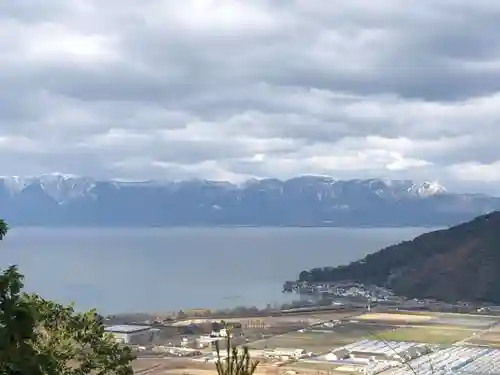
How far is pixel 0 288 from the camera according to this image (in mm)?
7211

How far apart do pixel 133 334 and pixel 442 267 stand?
4611 centimetres

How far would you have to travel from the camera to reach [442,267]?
88.4 meters

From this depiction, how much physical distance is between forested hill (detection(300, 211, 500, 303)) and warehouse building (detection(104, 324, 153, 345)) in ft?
124

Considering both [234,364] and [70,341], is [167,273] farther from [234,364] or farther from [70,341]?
[234,364]

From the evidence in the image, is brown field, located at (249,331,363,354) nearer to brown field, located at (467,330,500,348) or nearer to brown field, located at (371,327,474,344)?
brown field, located at (371,327,474,344)

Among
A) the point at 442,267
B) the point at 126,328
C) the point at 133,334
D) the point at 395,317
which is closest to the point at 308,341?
the point at 133,334

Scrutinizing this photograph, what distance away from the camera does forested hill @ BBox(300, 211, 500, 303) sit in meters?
82.4

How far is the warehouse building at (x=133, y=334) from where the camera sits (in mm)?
51247

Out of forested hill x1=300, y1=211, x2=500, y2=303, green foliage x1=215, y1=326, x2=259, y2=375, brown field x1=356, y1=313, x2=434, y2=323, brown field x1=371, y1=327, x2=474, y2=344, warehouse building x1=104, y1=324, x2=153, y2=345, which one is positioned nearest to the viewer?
green foliage x1=215, y1=326, x2=259, y2=375

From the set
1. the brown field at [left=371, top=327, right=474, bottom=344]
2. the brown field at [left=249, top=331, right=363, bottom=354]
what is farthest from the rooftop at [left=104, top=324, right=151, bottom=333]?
the brown field at [left=371, top=327, right=474, bottom=344]

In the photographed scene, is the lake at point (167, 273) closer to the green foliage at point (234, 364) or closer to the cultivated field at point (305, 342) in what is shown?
the cultivated field at point (305, 342)

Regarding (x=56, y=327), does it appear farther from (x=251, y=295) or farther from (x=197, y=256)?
(x=197, y=256)

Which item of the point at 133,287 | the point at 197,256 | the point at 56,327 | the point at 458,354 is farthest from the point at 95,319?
the point at 197,256

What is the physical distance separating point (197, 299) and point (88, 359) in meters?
73.2
